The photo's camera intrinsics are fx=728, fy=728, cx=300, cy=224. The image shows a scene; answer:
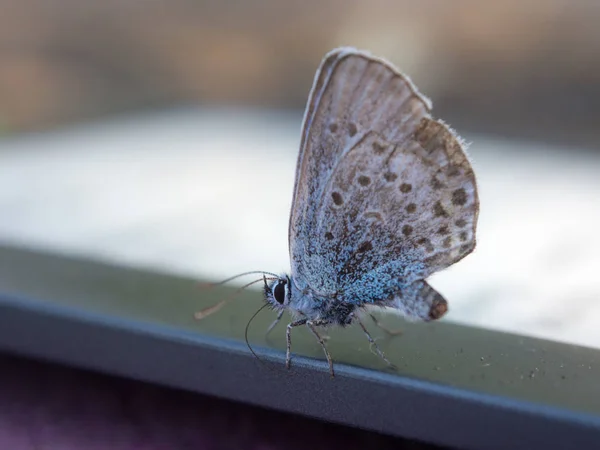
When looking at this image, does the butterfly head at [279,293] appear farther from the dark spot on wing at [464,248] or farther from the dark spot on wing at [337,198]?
the dark spot on wing at [464,248]

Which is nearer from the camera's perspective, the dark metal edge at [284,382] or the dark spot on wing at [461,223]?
the dark metal edge at [284,382]

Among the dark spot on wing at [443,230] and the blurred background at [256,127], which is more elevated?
the dark spot on wing at [443,230]

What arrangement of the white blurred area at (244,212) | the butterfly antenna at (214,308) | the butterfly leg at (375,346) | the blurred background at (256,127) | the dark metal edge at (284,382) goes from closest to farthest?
the dark metal edge at (284,382), the butterfly leg at (375,346), the butterfly antenna at (214,308), the white blurred area at (244,212), the blurred background at (256,127)

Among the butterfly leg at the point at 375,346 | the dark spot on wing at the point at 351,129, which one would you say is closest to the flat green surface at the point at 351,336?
the butterfly leg at the point at 375,346

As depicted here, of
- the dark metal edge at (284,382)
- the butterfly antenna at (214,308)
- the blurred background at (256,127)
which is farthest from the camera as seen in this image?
the blurred background at (256,127)

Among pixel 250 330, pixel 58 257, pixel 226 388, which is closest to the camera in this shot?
pixel 226 388

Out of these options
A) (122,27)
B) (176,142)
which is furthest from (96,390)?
(122,27)

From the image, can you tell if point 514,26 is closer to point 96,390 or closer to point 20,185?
point 20,185

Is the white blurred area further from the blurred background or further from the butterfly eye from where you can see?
the butterfly eye
